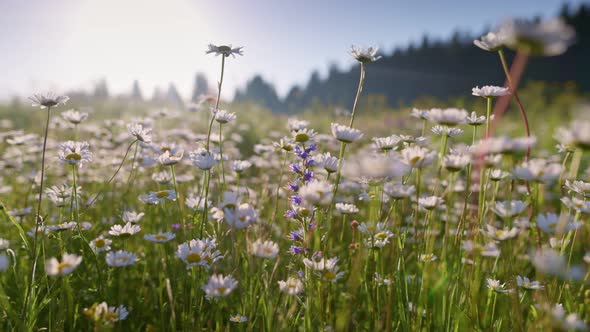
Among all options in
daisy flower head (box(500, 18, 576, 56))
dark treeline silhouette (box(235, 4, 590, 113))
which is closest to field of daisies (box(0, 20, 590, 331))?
daisy flower head (box(500, 18, 576, 56))

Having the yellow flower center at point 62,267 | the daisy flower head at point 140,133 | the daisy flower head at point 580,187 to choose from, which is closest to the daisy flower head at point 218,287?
the yellow flower center at point 62,267

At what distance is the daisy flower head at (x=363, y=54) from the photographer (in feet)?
5.68

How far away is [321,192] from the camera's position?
48.2 inches

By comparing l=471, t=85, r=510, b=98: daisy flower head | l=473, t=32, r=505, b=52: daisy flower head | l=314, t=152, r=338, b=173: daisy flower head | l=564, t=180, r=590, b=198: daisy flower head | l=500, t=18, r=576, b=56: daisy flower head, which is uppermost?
l=473, t=32, r=505, b=52: daisy flower head

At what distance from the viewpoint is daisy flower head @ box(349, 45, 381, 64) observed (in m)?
1.73

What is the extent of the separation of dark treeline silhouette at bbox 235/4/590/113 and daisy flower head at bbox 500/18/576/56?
3215cm

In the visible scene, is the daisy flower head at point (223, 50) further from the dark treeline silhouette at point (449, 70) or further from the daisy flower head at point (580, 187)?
the dark treeline silhouette at point (449, 70)

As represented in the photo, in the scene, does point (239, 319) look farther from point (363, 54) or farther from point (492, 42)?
point (492, 42)

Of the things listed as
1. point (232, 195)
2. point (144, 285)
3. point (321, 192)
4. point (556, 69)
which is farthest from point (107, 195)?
point (556, 69)

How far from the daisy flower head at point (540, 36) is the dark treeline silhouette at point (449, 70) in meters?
32.2

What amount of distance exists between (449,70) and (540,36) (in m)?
49.5

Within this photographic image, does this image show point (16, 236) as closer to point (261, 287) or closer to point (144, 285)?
point (144, 285)

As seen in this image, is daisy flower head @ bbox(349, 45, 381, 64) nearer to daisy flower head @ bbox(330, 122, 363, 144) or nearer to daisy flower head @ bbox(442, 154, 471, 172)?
daisy flower head @ bbox(330, 122, 363, 144)

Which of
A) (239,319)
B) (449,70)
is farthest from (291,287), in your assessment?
(449,70)
